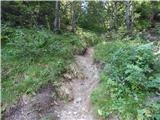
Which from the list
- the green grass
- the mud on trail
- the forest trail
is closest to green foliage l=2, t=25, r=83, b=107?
the green grass

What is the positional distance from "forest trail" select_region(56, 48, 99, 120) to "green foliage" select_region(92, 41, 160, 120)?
0.40m

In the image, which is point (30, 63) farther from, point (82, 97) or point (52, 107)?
point (82, 97)

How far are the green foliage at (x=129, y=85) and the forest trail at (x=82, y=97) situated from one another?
15.9 inches

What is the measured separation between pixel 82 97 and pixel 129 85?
1.65 m

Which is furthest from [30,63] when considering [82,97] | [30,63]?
[82,97]

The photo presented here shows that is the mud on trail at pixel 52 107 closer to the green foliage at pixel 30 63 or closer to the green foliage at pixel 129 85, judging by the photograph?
the green foliage at pixel 30 63

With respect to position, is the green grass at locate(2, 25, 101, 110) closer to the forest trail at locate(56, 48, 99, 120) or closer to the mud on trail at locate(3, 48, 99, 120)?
the mud on trail at locate(3, 48, 99, 120)

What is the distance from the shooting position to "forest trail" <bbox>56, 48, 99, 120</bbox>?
682 cm

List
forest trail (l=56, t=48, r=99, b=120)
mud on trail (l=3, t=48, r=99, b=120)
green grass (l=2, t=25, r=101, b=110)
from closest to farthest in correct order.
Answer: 1. mud on trail (l=3, t=48, r=99, b=120)
2. forest trail (l=56, t=48, r=99, b=120)
3. green grass (l=2, t=25, r=101, b=110)

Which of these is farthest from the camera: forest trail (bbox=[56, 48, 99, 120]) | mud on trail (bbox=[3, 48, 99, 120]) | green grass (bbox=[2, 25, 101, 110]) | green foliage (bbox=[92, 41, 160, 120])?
green grass (bbox=[2, 25, 101, 110])

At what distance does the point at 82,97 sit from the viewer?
7672 millimetres

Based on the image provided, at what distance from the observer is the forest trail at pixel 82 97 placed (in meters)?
6.82

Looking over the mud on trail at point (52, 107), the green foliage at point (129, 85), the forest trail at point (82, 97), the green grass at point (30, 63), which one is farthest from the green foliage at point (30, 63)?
the green foliage at point (129, 85)

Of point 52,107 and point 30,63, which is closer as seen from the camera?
point 52,107
